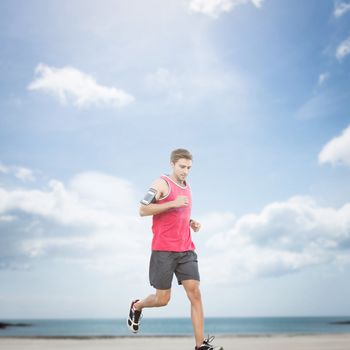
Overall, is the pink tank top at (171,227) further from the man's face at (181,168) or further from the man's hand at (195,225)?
the man's hand at (195,225)

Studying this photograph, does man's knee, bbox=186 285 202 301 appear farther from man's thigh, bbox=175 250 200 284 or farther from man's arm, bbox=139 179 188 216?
man's arm, bbox=139 179 188 216

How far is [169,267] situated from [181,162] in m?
1.08

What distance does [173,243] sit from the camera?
4.79 metres

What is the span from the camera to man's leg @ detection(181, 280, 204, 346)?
4.68m

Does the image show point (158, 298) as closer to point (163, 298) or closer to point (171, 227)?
point (163, 298)

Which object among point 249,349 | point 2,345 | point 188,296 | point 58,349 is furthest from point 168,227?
point 2,345

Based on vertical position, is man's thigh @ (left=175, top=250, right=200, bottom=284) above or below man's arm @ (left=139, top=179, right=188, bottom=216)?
below

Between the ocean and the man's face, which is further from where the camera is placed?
the ocean

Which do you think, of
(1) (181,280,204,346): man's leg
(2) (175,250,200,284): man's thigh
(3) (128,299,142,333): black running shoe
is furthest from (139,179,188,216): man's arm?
(3) (128,299,142,333): black running shoe

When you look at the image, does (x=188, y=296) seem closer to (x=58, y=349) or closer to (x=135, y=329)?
(x=135, y=329)

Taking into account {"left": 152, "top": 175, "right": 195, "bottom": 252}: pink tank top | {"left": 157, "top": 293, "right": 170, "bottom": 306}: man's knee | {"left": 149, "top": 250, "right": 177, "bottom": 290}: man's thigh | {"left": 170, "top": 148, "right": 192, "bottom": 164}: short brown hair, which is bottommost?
{"left": 157, "top": 293, "right": 170, "bottom": 306}: man's knee

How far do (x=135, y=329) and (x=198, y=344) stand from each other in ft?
3.29

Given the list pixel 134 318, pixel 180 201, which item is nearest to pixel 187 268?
pixel 180 201

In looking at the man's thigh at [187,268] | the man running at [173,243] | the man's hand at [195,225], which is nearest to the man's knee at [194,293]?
the man running at [173,243]
